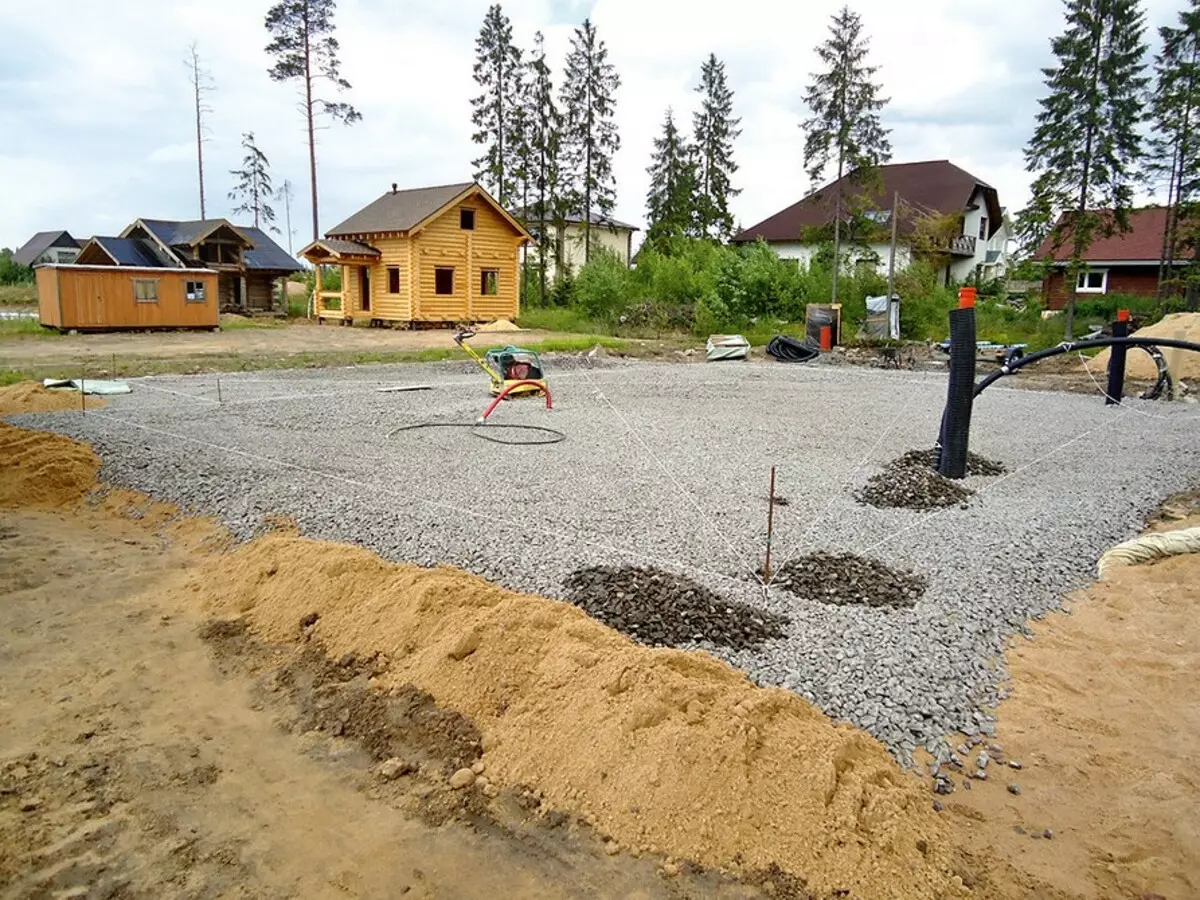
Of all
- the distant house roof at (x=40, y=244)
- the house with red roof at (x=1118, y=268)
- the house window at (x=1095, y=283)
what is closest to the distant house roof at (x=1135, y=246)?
the house with red roof at (x=1118, y=268)

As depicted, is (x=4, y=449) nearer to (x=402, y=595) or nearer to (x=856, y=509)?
(x=402, y=595)

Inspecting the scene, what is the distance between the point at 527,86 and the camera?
32.5 m

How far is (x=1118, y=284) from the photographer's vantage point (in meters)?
32.0

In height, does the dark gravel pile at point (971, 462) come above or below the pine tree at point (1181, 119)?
below

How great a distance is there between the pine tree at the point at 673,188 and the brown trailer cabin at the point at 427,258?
1098 centimetres

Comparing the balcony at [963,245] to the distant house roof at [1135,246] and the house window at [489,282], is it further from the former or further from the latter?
the house window at [489,282]

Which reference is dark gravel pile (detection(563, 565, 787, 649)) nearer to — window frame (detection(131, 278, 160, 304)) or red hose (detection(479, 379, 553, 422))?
red hose (detection(479, 379, 553, 422))

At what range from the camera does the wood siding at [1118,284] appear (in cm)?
3114

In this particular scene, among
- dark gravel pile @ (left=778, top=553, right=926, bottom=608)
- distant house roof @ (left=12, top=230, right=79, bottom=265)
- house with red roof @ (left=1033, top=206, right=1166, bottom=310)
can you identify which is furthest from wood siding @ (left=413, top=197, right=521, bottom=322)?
distant house roof @ (left=12, top=230, right=79, bottom=265)

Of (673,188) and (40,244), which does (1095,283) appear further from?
(40,244)

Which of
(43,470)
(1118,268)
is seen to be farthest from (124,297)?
(1118,268)

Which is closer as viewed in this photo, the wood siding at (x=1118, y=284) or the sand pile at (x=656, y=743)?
the sand pile at (x=656, y=743)

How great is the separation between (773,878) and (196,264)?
28.8m

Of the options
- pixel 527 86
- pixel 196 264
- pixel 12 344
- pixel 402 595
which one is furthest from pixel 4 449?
pixel 527 86
